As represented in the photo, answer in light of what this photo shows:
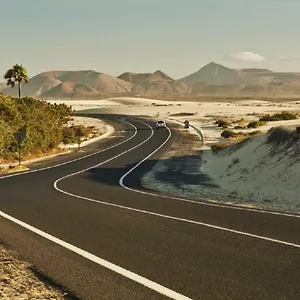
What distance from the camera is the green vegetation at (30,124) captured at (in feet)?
125

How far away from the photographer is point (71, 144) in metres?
54.3

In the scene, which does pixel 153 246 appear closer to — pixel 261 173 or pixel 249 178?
pixel 249 178

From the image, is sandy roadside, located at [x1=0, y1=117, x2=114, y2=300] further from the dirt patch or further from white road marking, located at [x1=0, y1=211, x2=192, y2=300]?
white road marking, located at [x1=0, y1=211, x2=192, y2=300]

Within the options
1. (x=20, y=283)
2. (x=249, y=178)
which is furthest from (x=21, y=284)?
(x=249, y=178)

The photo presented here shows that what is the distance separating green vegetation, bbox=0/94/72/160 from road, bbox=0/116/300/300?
68.2 feet

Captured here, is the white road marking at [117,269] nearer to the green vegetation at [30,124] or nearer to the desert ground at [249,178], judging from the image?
the desert ground at [249,178]

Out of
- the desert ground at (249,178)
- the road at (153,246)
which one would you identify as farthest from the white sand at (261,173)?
the road at (153,246)

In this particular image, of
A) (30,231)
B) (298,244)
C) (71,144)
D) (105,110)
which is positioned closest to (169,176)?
(30,231)

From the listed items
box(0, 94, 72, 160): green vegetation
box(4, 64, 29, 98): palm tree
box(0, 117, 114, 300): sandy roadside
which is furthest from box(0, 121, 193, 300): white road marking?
box(4, 64, 29, 98): palm tree

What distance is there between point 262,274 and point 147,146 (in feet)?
139

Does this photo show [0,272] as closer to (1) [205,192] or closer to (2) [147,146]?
(1) [205,192]

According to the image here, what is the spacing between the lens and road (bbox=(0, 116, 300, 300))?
7.04m

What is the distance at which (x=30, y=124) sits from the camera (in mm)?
41969

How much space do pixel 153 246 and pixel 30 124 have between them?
34506mm
